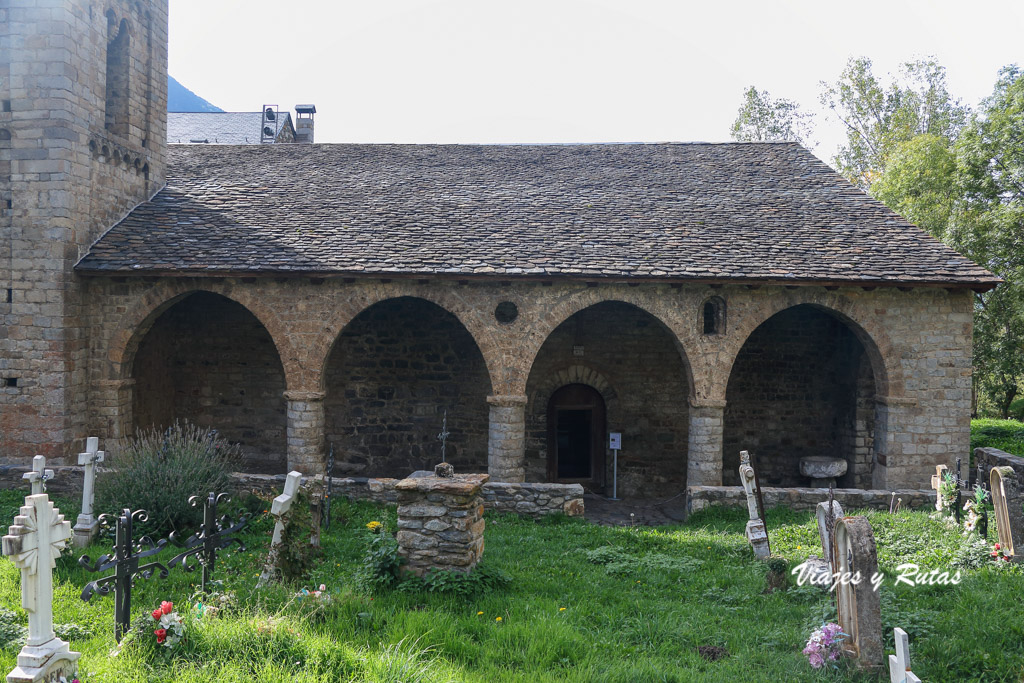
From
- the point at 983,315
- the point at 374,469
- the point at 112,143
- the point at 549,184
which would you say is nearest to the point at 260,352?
the point at 374,469

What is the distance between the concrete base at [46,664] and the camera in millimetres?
3816

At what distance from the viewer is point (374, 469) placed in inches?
525

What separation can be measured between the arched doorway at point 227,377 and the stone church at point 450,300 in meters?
0.04

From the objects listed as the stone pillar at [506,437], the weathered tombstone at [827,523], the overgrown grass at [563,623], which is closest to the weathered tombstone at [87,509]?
the overgrown grass at [563,623]

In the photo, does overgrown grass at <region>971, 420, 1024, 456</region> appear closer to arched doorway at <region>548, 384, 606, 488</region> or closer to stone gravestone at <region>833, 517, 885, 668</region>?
arched doorway at <region>548, 384, 606, 488</region>

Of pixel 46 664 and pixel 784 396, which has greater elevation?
pixel 784 396

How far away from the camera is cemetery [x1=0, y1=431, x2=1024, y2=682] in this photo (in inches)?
174

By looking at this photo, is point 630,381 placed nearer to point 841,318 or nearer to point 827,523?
point 841,318

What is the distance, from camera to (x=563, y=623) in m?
5.22

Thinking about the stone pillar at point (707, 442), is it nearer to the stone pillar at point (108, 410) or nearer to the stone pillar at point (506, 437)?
the stone pillar at point (506, 437)

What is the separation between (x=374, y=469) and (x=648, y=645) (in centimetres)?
897

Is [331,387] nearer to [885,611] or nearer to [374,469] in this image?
[374,469]

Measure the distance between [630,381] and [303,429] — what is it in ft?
19.1

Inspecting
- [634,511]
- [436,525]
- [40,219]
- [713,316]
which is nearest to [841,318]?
[713,316]
